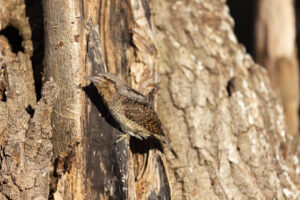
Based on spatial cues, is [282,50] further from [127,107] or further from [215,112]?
[127,107]

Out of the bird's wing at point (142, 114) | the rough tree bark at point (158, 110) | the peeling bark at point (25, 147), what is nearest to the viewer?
the peeling bark at point (25, 147)

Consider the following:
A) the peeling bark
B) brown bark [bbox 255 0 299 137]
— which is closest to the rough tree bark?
the peeling bark

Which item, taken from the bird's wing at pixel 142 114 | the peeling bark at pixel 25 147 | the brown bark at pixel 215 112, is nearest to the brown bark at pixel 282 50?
the brown bark at pixel 215 112

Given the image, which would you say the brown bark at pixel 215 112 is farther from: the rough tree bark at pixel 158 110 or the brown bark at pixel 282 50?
the brown bark at pixel 282 50

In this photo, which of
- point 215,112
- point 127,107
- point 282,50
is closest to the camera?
point 127,107

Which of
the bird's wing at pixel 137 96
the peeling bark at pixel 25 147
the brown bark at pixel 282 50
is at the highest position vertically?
the brown bark at pixel 282 50

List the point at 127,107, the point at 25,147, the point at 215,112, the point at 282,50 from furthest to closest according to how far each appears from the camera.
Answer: the point at 282,50, the point at 215,112, the point at 127,107, the point at 25,147

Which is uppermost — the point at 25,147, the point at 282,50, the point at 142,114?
the point at 282,50

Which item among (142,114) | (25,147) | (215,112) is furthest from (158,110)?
(25,147)
